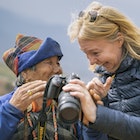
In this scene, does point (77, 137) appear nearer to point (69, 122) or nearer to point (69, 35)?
point (69, 35)

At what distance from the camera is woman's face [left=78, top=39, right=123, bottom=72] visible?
1222 mm

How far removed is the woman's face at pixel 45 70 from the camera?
1.51m

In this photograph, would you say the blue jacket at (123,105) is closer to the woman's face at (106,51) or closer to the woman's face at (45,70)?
the woman's face at (106,51)

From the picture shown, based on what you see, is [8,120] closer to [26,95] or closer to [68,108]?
[26,95]

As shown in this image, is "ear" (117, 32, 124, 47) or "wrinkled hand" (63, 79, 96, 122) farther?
"ear" (117, 32, 124, 47)

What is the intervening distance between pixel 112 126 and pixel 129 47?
35 cm

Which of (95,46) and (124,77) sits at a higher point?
(95,46)

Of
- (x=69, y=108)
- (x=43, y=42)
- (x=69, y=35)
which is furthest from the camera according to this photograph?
(x=43, y=42)

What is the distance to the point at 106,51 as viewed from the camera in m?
1.22

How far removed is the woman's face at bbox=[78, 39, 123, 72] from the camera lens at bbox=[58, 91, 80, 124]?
0.33 m

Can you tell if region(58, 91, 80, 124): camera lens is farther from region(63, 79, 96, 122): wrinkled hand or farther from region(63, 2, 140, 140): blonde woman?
region(63, 2, 140, 140): blonde woman

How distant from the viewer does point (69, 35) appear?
1320 mm

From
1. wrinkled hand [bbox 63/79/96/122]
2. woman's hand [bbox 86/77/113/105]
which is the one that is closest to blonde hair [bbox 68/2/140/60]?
woman's hand [bbox 86/77/113/105]

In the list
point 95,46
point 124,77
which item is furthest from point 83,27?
point 124,77
